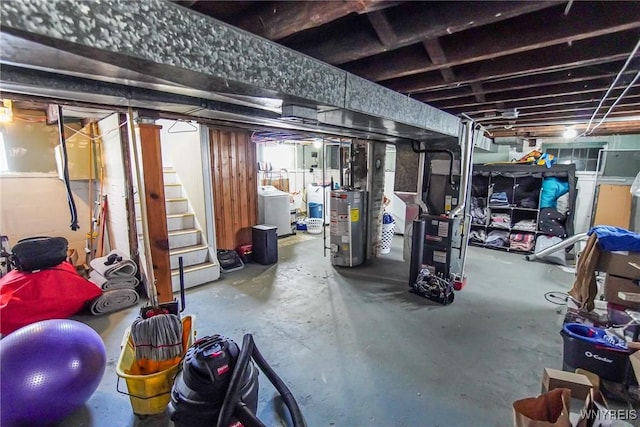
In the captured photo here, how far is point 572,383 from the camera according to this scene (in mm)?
1807

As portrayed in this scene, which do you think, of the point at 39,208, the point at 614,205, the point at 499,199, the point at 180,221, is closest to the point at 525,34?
the point at 180,221

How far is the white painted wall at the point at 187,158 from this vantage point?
4090 mm

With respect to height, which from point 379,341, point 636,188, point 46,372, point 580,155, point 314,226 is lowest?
point 379,341

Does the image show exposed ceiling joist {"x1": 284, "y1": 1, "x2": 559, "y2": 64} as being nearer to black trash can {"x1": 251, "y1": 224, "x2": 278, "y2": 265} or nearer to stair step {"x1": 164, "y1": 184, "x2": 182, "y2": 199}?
stair step {"x1": 164, "y1": 184, "x2": 182, "y2": 199}

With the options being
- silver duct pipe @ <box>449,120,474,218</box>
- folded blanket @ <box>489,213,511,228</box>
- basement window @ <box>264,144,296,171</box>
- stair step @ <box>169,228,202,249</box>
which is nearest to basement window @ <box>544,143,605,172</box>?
folded blanket @ <box>489,213,511,228</box>

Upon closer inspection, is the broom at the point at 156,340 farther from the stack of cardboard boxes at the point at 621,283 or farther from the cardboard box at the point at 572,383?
the stack of cardboard boxes at the point at 621,283

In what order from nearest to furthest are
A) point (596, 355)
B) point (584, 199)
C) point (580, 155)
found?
point (596, 355), point (584, 199), point (580, 155)

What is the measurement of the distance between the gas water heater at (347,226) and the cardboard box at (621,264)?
2.70m

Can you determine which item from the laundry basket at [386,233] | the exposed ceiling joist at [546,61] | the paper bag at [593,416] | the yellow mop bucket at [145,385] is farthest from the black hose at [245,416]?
the laundry basket at [386,233]

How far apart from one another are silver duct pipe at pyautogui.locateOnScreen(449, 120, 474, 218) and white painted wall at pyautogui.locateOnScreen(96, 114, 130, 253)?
155 inches

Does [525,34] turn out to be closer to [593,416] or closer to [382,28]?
[382,28]

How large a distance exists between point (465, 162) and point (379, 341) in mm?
2265

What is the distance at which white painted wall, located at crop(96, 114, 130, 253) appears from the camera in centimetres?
353

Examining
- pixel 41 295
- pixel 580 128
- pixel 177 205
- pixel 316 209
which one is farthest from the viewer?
pixel 316 209
